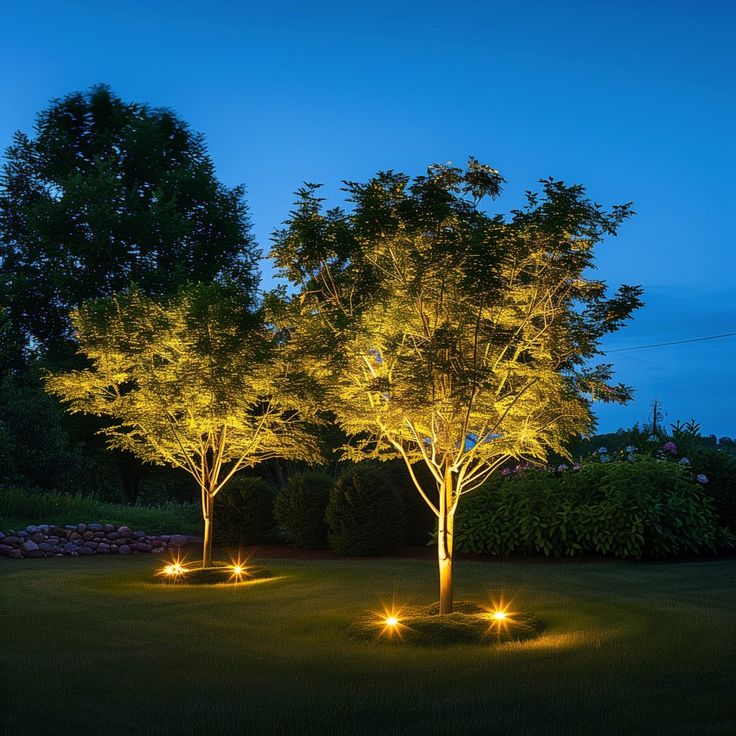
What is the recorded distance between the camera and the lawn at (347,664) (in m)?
5.81

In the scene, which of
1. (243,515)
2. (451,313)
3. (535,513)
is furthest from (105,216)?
(451,313)

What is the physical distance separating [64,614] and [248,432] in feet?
15.8

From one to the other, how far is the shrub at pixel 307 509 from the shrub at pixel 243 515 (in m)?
1.15

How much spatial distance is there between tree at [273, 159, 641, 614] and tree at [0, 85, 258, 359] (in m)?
20.4

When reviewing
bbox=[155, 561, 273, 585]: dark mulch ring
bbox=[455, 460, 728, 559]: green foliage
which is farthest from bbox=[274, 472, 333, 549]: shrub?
bbox=[155, 561, 273, 585]: dark mulch ring

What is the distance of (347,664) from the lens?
25.1ft

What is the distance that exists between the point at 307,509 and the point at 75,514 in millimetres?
8249

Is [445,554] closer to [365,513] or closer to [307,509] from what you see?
[365,513]

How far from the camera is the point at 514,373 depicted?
9758 mm

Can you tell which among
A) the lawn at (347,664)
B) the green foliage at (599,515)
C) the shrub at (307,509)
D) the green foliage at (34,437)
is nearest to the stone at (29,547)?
the shrub at (307,509)

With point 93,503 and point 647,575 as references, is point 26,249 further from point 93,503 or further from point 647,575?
point 647,575

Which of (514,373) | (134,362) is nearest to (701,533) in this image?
(514,373)

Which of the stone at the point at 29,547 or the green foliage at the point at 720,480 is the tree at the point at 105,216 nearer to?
the stone at the point at 29,547

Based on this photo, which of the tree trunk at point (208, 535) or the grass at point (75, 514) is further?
the grass at point (75, 514)
